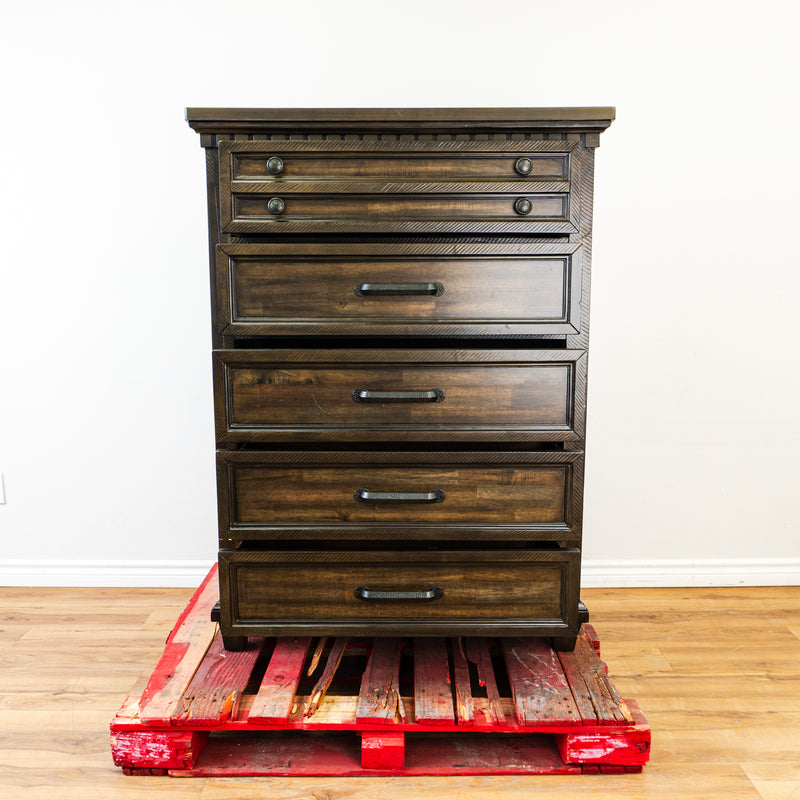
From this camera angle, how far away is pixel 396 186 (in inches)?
55.5

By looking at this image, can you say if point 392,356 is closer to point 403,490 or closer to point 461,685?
point 403,490

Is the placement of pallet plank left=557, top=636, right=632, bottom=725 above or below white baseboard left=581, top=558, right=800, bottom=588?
above

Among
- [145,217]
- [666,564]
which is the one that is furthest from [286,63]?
[666,564]

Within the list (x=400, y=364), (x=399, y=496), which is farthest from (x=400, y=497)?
(x=400, y=364)

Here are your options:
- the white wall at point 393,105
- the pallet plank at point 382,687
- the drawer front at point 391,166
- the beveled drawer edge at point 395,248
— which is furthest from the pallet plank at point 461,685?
the drawer front at point 391,166

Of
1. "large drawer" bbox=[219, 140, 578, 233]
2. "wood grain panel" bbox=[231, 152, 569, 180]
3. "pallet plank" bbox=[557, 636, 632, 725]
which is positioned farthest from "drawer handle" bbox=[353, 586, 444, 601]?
"wood grain panel" bbox=[231, 152, 569, 180]

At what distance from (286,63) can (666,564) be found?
203 centimetres

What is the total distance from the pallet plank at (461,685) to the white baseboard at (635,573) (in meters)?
0.79

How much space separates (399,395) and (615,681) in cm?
94

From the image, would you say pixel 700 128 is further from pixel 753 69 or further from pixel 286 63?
pixel 286 63

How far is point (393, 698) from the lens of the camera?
1.41m

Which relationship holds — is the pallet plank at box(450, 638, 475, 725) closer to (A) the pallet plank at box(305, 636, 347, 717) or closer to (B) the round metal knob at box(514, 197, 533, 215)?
(A) the pallet plank at box(305, 636, 347, 717)

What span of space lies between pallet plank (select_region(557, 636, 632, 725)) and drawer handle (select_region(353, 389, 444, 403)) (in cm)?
68

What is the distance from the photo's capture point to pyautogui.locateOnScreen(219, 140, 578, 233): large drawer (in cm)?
140
